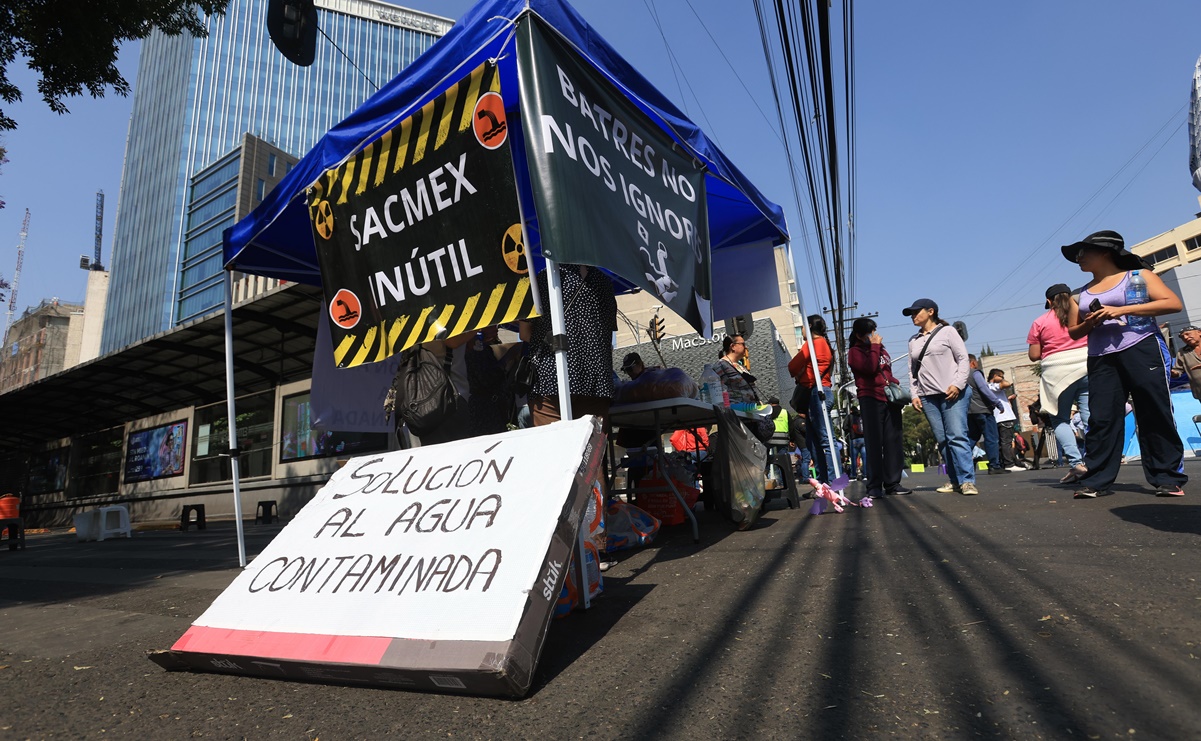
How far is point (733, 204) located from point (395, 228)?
118 inches

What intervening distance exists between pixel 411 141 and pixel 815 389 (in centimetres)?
448

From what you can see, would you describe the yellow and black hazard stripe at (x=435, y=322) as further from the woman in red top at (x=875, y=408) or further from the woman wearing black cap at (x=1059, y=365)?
the woman wearing black cap at (x=1059, y=365)

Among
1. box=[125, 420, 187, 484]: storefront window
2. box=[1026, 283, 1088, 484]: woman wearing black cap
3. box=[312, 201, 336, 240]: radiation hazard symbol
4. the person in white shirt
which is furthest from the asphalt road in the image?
box=[125, 420, 187, 484]: storefront window

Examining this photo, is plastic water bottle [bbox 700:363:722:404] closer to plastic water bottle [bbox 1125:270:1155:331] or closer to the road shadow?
the road shadow

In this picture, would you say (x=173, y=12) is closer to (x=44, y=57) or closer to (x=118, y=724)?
(x=44, y=57)

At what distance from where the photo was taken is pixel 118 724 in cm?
167

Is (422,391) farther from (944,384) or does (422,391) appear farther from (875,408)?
(944,384)

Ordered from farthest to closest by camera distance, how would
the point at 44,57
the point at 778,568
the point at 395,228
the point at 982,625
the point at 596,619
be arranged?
the point at 44,57 → the point at 395,228 → the point at 778,568 → the point at 596,619 → the point at 982,625

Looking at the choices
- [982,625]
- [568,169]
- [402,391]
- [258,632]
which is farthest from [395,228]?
[982,625]

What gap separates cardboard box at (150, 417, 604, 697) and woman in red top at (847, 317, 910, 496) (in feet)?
13.1

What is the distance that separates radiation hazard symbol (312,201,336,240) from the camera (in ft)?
13.0

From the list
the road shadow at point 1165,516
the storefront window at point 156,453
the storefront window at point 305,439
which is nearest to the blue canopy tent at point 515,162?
the road shadow at point 1165,516

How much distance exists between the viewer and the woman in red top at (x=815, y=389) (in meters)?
6.03

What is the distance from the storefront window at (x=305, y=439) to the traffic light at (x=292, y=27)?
8.20 metres
